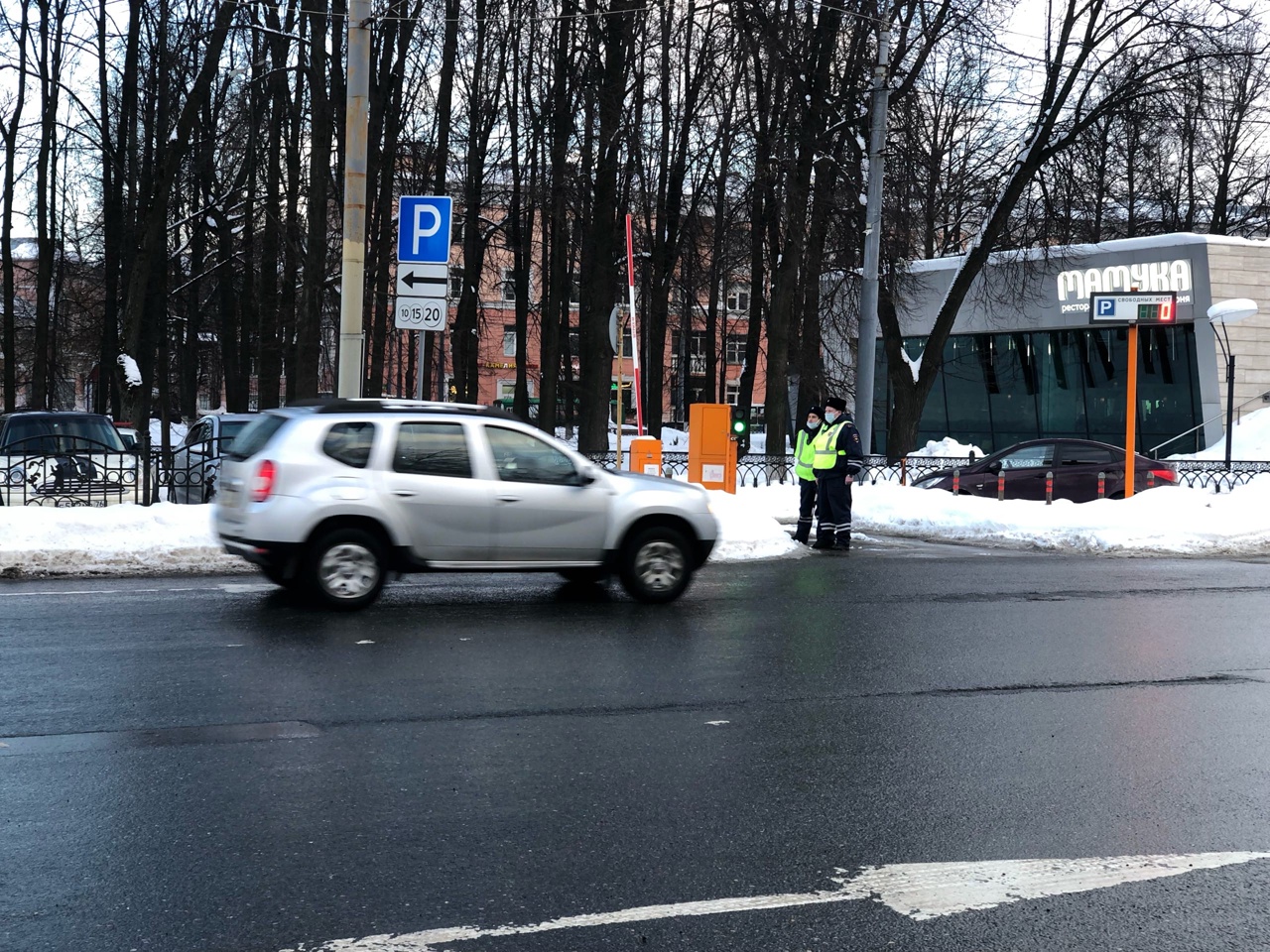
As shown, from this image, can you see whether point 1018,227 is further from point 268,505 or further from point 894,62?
point 268,505

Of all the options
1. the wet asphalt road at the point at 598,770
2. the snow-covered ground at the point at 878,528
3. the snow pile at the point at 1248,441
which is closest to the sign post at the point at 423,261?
the snow-covered ground at the point at 878,528

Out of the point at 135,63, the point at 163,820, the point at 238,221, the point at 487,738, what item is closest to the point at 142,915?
the point at 163,820

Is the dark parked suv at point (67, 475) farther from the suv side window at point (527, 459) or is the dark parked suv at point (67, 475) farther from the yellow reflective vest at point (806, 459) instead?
the suv side window at point (527, 459)

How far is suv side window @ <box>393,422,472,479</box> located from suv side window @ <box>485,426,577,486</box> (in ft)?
0.84

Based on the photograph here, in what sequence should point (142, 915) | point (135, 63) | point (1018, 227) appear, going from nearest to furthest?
point (142, 915)
point (135, 63)
point (1018, 227)

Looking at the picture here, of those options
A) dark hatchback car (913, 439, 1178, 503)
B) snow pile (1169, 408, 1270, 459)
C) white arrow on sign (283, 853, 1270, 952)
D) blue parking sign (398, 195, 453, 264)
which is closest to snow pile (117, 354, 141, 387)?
blue parking sign (398, 195, 453, 264)

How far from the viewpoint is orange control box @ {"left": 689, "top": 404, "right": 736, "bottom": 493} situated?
21000mm

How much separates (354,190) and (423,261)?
138 cm

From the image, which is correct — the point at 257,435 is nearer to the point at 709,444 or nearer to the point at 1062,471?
the point at 709,444

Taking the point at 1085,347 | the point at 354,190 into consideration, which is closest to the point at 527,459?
the point at 354,190

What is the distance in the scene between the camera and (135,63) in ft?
99.3

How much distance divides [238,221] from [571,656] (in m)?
29.1

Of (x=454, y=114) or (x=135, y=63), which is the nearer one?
(x=135, y=63)

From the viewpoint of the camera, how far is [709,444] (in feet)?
69.4
